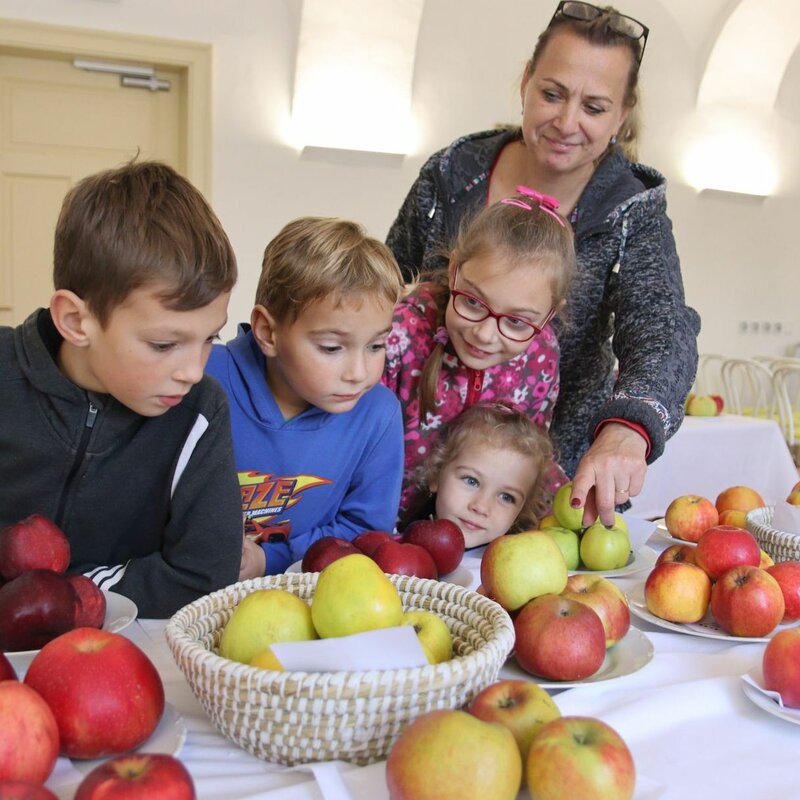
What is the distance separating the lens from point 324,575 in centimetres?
73

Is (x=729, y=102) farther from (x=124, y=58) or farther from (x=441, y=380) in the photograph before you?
(x=441, y=380)

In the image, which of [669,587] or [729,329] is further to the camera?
[729,329]

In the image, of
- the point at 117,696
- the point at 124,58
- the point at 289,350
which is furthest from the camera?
the point at 124,58

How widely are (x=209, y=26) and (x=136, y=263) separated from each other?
387 cm

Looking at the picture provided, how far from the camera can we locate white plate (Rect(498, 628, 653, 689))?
85cm

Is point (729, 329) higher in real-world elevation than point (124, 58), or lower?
lower

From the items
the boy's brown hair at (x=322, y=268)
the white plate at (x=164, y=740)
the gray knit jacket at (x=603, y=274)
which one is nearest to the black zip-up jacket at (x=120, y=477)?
the boy's brown hair at (x=322, y=268)

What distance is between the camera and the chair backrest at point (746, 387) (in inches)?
220

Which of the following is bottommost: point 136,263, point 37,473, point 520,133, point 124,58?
point 37,473

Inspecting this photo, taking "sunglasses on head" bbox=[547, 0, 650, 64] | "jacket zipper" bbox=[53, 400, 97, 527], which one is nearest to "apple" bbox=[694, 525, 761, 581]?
"jacket zipper" bbox=[53, 400, 97, 527]

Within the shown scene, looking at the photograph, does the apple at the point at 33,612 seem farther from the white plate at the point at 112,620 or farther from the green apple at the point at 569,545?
the green apple at the point at 569,545

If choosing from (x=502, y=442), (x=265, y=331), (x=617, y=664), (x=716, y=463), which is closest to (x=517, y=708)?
(x=617, y=664)

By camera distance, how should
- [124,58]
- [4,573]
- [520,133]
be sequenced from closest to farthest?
[4,573]
[520,133]
[124,58]

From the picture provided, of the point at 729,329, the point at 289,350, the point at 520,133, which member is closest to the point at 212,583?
the point at 289,350
